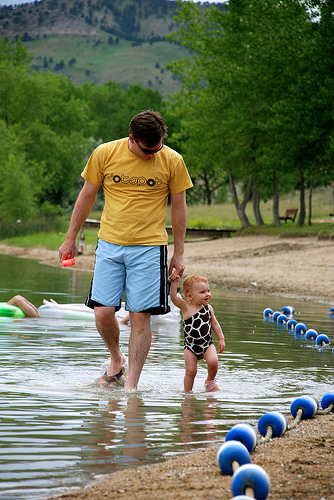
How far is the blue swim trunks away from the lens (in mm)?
5664

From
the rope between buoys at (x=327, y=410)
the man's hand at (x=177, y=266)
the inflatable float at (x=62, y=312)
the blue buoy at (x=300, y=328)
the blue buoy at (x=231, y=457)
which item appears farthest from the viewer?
the inflatable float at (x=62, y=312)

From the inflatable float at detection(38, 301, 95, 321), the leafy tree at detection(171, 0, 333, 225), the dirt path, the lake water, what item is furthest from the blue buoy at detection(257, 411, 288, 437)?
the leafy tree at detection(171, 0, 333, 225)

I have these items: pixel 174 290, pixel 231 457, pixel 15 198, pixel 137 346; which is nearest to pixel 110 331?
pixel 137 346

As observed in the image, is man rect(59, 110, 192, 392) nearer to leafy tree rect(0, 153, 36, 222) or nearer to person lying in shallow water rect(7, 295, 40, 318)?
person lying in shallow water rect(7, 295, 40, 318)

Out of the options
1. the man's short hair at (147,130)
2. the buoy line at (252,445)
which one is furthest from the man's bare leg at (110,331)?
the buoy line at (252,445)

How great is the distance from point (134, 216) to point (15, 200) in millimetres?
45089

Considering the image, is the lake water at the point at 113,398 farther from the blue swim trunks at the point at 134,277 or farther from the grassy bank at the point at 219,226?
the grassy bank at the point at 219,226

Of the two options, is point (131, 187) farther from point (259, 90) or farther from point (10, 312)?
point (259, 90)

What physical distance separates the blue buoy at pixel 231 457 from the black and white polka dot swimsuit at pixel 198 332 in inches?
110

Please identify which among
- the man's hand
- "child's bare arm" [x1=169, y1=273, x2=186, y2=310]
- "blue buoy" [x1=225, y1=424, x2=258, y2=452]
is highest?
the man's hand

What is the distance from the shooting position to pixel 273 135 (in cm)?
3247

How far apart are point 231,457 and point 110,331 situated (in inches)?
100

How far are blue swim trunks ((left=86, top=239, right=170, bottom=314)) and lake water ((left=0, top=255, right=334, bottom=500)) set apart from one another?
750mm

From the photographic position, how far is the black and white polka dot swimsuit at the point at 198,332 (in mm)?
6348
